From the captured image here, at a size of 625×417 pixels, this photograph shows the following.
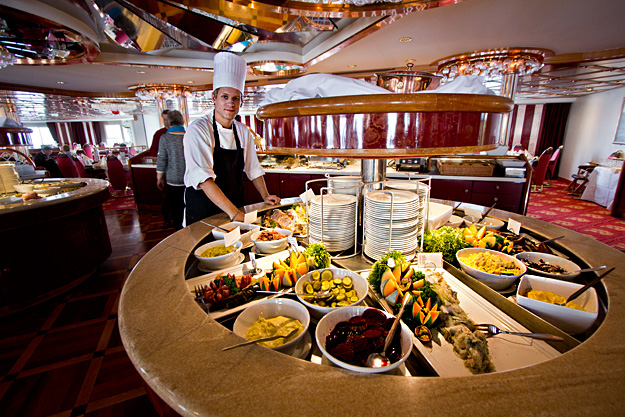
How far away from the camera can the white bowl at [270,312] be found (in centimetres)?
77

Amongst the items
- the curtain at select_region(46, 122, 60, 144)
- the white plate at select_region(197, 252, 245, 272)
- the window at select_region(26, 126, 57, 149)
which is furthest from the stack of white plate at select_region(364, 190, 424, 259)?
the window at select_region(26, 126, 57, 149)

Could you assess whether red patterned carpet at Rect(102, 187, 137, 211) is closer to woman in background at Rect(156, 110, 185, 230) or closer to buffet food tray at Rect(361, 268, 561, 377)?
woman in background at Rect(156, 110, 185, 230)

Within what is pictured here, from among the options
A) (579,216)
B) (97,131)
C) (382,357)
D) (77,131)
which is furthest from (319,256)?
(77,131)

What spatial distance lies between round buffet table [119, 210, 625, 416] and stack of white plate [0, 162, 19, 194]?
3104mm

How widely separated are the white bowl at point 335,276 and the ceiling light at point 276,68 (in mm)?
5549

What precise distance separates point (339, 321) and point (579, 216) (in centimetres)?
671

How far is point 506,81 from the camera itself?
18.1 feet

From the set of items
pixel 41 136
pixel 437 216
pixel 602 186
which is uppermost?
pixel 41 136

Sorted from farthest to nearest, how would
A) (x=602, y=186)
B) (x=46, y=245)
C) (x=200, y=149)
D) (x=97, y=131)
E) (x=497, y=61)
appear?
(x=97, y=131)
(x=602, y=186)
(x=497, y=61)
(x=46, y=245)
(x=200, y=149)

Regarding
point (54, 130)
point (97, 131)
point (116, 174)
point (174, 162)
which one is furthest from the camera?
point (97, 131)

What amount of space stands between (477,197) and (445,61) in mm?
3147

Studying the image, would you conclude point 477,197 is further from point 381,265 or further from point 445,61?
point 381,265

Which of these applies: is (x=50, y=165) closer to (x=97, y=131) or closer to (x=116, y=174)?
(x=116, y=174)

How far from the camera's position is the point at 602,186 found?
5.93 m
